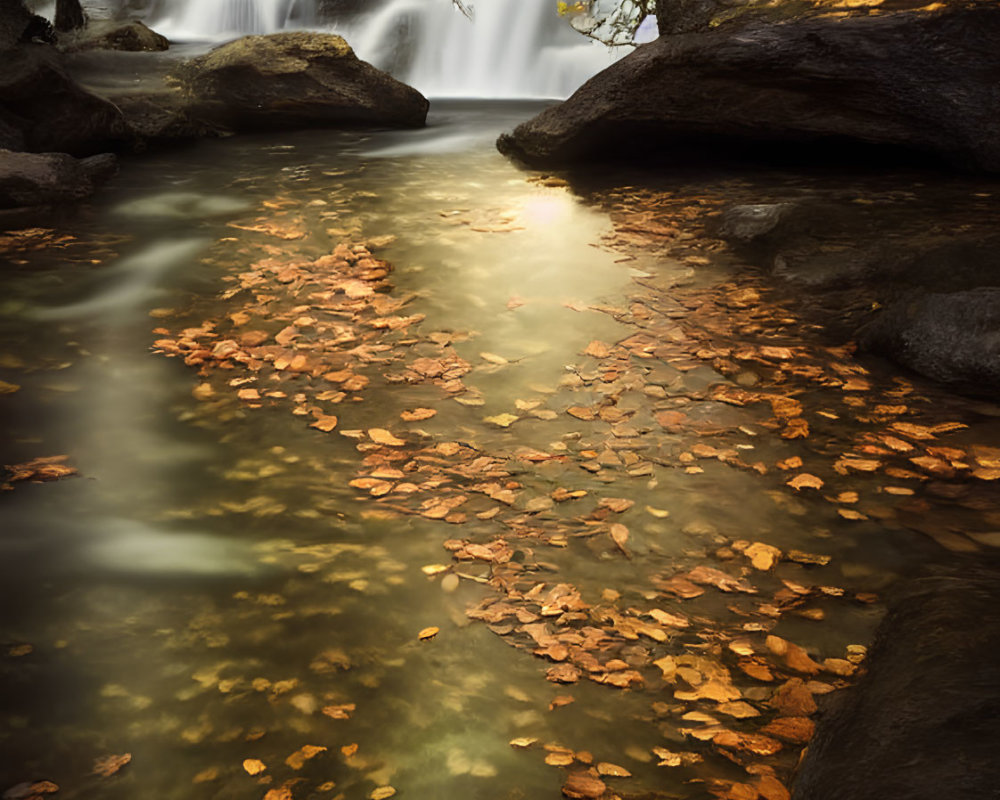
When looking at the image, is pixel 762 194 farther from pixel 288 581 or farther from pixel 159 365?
pixel 288 581

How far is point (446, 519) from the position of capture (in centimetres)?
318

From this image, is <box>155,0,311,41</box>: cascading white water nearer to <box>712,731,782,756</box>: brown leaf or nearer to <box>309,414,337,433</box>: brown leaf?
<box>309,414,337,433</box>: brown leaf

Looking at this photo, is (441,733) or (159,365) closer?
(441,733)

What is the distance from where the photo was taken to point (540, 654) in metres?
2.51

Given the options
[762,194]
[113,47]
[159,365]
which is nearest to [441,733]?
[159,365]

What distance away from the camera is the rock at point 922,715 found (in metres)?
1.54

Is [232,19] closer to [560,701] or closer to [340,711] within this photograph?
[340,711]

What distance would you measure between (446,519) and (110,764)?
1.47 m

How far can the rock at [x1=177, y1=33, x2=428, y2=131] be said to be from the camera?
10461 mm

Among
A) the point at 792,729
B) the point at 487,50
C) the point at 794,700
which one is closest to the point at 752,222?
the point at 794,700

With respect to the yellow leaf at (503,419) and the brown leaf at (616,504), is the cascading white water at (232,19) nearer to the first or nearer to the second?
the yellow leaf at (503,419)

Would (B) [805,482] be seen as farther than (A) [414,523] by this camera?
Yes

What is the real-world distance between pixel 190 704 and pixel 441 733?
745mm

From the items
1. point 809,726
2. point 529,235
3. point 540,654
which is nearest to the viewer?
point 809,726
